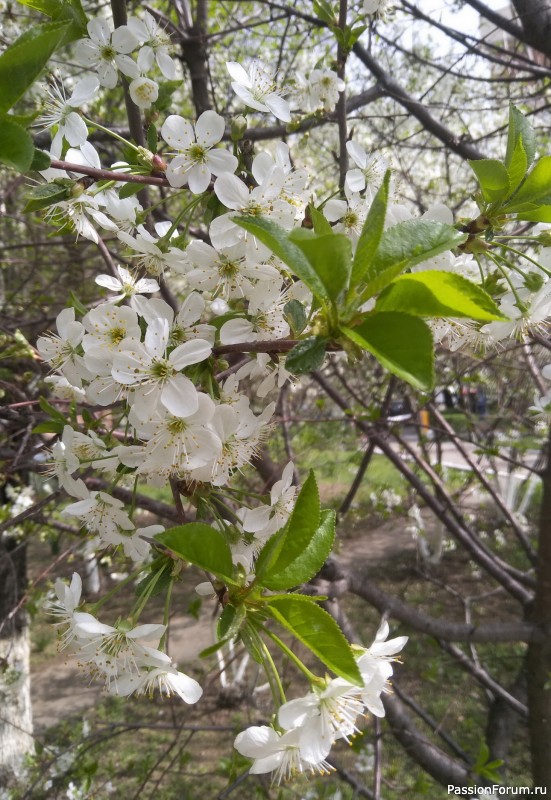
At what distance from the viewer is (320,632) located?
25.8 inches

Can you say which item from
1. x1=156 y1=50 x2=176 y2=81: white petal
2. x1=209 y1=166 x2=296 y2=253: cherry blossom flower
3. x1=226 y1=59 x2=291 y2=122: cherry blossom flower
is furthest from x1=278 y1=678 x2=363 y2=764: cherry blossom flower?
x1=156 y1=50 x2=176 y2=81: white petal

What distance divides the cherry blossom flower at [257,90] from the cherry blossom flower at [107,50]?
228 millimetres

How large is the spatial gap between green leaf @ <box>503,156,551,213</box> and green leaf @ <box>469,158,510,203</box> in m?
0.02

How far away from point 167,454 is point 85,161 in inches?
23.2

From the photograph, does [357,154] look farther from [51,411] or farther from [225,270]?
[51,411]

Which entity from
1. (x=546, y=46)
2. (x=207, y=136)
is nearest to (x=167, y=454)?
(x=207, y=136)

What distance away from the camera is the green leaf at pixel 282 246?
0.59 meters

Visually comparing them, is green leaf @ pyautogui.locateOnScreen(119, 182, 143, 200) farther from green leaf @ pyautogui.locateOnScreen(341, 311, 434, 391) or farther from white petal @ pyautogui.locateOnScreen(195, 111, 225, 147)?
green leaf @ pyautogui.locateOnScreen(341, 311, 434, 391)

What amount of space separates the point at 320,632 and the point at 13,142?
682 mm

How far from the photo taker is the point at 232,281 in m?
0.88

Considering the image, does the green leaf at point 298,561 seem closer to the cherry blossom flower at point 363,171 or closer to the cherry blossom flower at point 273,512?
the cherry blossom flower at point 273,512

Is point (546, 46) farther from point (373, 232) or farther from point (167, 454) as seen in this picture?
point (167, 454)

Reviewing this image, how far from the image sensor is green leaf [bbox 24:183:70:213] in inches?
33.5

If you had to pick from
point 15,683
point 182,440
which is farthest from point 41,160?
point 15,683
